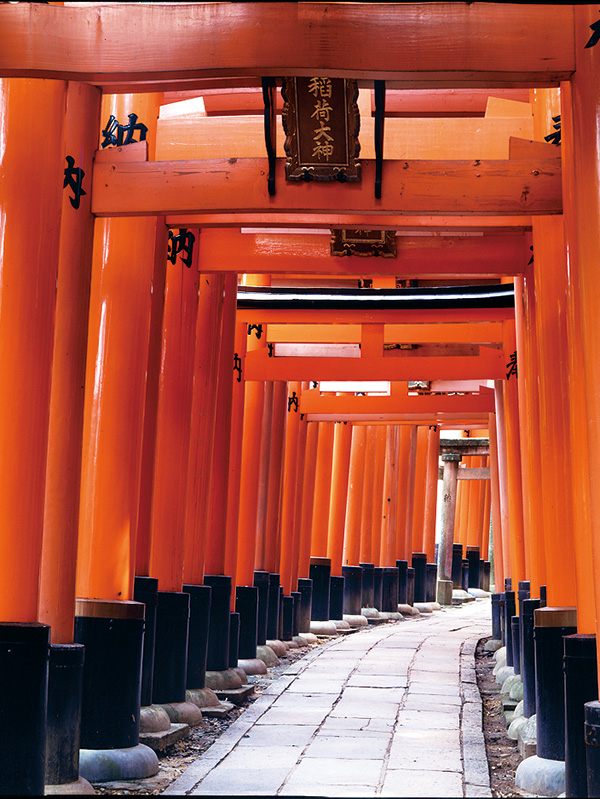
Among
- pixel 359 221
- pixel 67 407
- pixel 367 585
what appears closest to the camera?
pixel 67 407

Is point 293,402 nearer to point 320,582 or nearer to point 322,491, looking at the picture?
point 322,491

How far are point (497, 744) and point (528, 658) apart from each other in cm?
80

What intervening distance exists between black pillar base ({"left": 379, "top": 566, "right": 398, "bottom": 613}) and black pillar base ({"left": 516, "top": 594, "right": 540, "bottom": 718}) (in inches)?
520

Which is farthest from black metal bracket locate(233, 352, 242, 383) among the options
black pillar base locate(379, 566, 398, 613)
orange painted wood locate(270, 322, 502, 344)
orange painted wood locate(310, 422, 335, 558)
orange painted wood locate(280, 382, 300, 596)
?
black pillar base locate(379, 566, 398, 613)

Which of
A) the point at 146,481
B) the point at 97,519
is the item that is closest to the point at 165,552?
the point at 146,481

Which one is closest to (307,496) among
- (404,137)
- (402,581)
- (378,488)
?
(378,488)

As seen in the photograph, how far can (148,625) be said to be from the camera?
7152 mm

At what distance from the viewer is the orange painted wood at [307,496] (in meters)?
16.7

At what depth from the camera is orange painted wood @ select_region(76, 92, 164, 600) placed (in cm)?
639

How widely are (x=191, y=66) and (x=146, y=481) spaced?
330 cm

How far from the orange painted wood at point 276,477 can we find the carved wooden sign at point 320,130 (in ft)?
25.8

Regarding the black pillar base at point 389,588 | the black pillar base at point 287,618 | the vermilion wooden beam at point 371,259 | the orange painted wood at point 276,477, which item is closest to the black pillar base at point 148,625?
the vermilion wooden beam at point 371,259

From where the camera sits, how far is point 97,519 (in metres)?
6.41

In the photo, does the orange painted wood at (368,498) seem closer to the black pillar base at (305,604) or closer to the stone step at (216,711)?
the black pillar base at (305,604)
